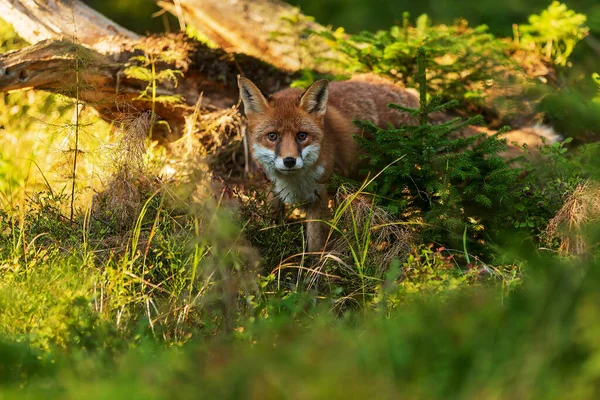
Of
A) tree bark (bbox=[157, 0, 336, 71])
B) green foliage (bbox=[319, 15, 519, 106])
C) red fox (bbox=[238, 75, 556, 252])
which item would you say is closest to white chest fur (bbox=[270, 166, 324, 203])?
red fox (bbox=[238, 75, 556, 252])

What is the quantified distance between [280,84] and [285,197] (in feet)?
9.39

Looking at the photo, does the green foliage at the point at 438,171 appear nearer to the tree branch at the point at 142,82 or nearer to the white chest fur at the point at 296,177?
the white chest fur at the point at 296,177

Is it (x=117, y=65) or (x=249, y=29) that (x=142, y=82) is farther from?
(x=249, y=29)

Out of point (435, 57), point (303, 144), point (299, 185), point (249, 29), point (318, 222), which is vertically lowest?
point (318, 222)

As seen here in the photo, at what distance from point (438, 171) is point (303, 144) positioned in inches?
44.3

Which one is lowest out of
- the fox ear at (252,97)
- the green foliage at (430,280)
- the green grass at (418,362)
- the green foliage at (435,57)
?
the green foliage at (430,280)

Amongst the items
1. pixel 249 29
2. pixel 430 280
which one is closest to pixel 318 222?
pixel 430 280

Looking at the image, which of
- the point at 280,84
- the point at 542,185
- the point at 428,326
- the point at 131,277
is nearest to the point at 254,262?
the point at 131,277

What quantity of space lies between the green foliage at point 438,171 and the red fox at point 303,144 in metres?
0.43

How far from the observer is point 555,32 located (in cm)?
787

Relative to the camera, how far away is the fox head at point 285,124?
17.4 feet

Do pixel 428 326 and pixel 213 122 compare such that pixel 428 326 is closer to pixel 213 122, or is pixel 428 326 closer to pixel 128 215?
pixel 128 215

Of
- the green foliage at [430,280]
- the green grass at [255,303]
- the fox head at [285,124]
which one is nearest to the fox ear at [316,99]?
the fox head at [285,124]

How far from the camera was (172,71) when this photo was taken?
6.93 meters
